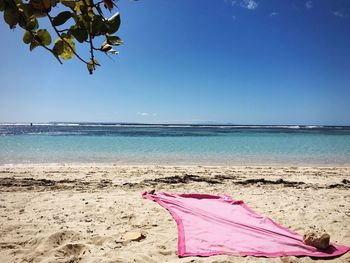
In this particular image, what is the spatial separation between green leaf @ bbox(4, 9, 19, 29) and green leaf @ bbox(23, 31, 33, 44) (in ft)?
0.18

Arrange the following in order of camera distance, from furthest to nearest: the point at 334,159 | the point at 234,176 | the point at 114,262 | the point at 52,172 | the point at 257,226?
the point at 334,159 → the point at 52,172 → the point at 234,176 → the point at 257,226 → the point at 114,262

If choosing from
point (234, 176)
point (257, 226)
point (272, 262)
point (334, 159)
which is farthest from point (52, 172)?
point (334, 159)

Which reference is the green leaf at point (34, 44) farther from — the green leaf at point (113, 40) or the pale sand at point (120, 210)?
the pale sand at point (120, 210)

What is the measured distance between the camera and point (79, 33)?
108 centimetres

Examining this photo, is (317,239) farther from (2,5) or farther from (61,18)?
(2,5)

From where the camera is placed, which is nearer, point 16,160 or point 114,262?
point 114,262

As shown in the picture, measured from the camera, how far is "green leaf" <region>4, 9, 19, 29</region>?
103 cm

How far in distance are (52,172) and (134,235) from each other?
6997 millimetres

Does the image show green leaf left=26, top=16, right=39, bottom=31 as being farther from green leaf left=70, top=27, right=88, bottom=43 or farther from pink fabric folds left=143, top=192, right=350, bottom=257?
pink fabric folds left=143, top=192, right=350, bottom=257

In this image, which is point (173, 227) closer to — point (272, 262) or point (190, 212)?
point (190, 212)

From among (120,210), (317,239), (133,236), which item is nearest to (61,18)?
(133,236)

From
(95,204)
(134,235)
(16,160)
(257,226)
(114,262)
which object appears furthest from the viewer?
(16,160)

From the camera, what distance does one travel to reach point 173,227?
15.8 feet

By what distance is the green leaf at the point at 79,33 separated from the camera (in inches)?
42.3
